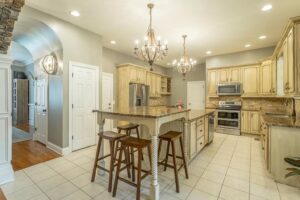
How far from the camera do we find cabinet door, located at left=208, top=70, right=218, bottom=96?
6.06 m

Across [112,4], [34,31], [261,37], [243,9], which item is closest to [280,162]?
[243,9]

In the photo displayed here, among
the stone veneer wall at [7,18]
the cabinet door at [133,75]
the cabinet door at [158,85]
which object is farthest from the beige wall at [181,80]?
the stone veneer wall at [7,18]

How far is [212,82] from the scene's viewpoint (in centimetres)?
611

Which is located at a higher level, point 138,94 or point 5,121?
point 138,94

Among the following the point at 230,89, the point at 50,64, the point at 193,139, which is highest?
the point at 50,64

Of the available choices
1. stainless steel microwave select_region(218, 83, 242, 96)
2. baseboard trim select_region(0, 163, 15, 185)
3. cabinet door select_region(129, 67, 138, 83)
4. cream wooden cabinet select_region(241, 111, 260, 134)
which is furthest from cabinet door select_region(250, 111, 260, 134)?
baseboard trim select_region(0, 163, 15, 185)

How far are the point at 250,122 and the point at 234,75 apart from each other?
176cm

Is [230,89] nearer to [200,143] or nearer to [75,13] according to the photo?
[200,143]

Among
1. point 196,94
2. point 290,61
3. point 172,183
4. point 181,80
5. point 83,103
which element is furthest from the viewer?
point 181,80

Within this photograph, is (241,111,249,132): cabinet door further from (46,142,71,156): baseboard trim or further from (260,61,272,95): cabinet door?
(46,142,71,156): baseboard trim

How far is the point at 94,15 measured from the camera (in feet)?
10.5

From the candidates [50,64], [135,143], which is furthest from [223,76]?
[50,64]

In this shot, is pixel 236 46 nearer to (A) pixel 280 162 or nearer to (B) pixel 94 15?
(A) pixel 280 162

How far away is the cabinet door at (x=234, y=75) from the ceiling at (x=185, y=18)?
1.12m
